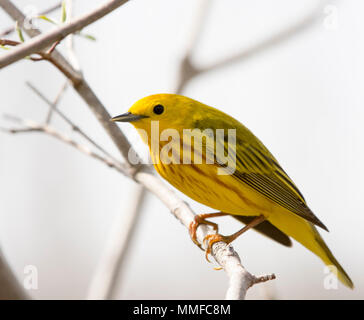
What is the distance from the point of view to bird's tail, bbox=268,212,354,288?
11.6 feet

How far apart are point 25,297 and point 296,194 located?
1755mm

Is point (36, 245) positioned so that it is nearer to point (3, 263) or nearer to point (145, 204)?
point (145, 204)

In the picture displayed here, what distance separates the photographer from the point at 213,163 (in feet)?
10.5

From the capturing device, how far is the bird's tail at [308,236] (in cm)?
354

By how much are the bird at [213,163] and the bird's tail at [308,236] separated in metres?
0.01

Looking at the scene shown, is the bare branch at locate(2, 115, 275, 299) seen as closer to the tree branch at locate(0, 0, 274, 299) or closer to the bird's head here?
the tree branch at locate(0, 0, 274, 299)

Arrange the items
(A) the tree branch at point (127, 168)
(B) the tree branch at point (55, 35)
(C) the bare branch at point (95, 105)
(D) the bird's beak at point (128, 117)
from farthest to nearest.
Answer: (D) the bird's beak at point (128, 117) < (C) the bare branch at point (95, 105) < (A) the tree branch at point (127, 168) < (B) the tree branch at point (55, 35)

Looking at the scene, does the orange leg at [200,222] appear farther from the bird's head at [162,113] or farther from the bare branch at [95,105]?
the bird's head at [162,113]

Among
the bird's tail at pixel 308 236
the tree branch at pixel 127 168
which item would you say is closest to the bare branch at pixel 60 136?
the tree branch at pixel 127 168

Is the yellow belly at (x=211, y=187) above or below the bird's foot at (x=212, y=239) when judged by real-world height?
above

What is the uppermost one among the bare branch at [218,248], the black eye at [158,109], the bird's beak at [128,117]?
the black eye at [158,109]

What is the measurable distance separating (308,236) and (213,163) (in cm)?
96

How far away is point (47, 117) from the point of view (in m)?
3.48

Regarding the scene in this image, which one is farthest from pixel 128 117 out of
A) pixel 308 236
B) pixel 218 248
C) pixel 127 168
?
pixel 308 236
